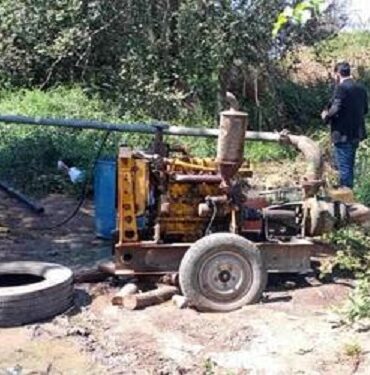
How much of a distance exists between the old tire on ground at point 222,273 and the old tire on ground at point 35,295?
90 cm

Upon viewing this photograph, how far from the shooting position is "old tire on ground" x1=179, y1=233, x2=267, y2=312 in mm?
6527

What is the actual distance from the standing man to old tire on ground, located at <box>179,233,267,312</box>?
358 cm

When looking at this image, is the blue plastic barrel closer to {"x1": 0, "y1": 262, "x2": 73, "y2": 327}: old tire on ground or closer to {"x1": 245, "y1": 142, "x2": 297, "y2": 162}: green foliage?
{"x1": 0, "y1": 262, "x2": 73, "y2": 327}: old tire on ground

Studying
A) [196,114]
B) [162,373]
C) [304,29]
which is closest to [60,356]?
[162,373]

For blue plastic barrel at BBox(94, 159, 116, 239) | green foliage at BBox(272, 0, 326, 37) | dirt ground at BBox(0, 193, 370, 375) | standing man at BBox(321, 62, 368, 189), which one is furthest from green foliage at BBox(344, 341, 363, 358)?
standing man at BBox(321, 62, 368, 189)

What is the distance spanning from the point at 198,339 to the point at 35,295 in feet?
4.05

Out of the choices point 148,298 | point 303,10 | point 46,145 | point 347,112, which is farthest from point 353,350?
point 46,145

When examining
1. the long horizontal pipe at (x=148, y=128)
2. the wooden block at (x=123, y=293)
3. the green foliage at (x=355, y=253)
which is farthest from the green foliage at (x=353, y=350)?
the long horizontal pipe at (x=148, y=128)

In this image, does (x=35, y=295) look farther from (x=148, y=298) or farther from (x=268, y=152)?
(x=268, y=152)

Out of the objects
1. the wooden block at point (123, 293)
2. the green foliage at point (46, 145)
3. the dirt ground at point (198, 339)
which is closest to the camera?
the dirt ground at point (198, 339)

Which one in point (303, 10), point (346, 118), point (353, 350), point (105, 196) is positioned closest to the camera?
point (303, 10)

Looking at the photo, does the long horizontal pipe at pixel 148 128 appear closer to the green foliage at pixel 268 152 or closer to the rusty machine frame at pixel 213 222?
the rusty machine frame at pixel 213 222

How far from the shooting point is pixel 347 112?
32.3ft

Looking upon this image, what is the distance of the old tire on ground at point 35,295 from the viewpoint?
614 centimetres
